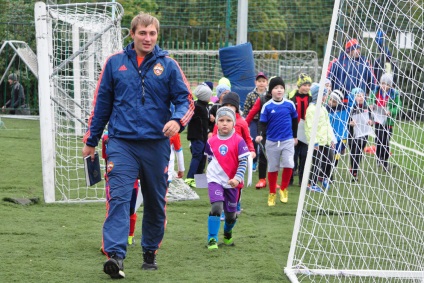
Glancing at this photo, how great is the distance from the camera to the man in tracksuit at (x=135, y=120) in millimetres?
6250

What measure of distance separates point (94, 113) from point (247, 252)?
2.03 meters

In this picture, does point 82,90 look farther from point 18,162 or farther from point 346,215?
point 346,215

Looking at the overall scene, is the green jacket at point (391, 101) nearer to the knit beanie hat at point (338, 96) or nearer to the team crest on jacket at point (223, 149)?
the knit beanie hat at point (338, 96)

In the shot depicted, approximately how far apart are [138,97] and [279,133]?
458cm

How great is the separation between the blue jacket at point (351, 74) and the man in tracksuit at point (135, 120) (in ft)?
4.32

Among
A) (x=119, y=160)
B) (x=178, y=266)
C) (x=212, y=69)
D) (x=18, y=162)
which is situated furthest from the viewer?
(x=212, y=69)

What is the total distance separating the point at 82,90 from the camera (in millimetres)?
13312

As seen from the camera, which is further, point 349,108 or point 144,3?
point 144,3

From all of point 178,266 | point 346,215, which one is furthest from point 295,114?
point 178,266

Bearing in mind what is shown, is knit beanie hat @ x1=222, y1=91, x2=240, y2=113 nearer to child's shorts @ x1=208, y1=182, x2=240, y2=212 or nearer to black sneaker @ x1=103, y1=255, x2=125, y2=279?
child's shorts @ x1=208, y1=182, x2=240, y2=212

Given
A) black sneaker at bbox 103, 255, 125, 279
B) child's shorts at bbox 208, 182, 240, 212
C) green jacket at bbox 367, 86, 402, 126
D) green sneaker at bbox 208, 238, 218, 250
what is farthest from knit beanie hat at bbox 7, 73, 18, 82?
black sneaker at bbox 103, 255, 125, 279

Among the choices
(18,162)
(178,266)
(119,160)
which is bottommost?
(18,162)

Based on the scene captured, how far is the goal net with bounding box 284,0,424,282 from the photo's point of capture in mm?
6805

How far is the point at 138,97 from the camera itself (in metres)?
6.30
